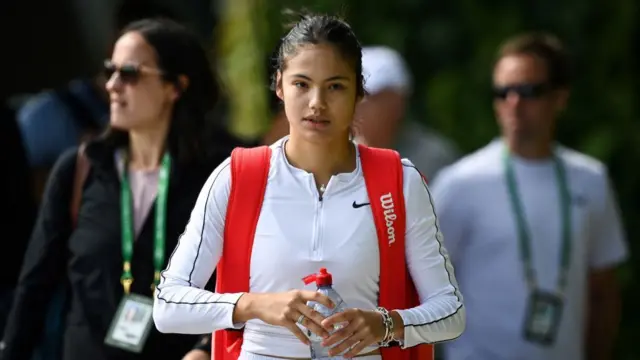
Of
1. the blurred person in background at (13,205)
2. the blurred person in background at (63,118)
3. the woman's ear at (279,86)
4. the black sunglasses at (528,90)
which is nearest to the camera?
the woman's ear at (279,86)

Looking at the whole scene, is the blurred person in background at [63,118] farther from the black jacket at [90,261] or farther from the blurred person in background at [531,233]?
the black jacket at [90,261]

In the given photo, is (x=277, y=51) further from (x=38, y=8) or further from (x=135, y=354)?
(x=38, y=8)

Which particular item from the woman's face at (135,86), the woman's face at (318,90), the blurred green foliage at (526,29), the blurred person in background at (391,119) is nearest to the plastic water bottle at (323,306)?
the woman's face at (318,90)

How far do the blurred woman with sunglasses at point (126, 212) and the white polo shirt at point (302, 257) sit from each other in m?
1.03

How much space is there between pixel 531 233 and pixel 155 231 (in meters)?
Answer: 1.96

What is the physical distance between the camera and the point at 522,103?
6.44 metres

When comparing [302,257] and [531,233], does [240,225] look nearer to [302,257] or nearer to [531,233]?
[302,257]

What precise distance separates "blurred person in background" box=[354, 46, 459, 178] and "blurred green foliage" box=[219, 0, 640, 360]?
4.78 ft

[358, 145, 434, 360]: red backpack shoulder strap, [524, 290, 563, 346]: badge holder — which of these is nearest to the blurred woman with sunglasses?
[358, 145, 434, 360]: red backpack shoulder strap

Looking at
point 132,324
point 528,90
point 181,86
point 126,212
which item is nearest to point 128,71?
point 181,86

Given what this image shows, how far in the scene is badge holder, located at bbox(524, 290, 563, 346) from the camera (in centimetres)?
616

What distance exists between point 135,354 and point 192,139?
76 centimetres

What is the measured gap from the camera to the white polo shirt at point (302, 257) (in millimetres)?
Result: 3738

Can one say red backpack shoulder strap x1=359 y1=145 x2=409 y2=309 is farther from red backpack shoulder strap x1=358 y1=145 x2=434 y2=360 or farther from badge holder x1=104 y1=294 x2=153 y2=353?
badge holder x1=104 y1=294 x2=153 y2=353
